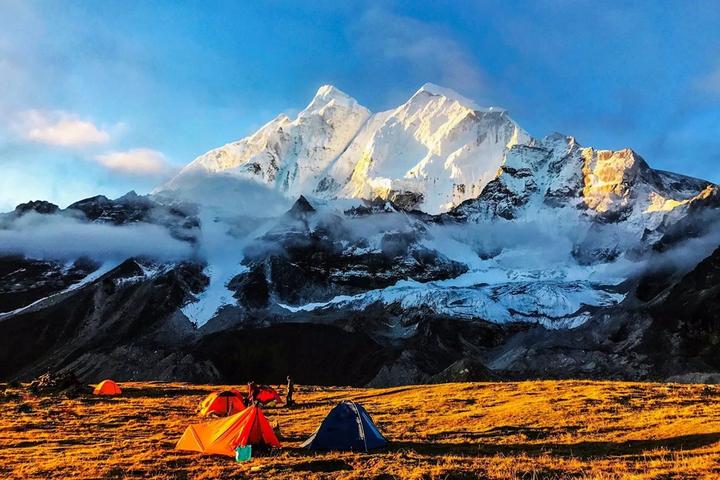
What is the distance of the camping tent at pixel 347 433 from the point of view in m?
26.0

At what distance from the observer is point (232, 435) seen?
1023 inches

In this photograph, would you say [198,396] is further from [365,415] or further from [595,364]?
[595,364]

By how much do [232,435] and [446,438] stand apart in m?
9.75

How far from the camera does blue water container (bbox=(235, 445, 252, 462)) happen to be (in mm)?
24250

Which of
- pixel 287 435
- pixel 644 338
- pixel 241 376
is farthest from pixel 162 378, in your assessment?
pixel 287 435

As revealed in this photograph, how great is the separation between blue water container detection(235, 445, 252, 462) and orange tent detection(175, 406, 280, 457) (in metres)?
0.73

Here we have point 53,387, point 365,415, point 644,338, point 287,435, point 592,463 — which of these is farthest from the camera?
point 644,338

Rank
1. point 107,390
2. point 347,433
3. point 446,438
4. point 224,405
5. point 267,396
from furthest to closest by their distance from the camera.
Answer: point 107,390 < point 267,396 < point 224,405 < point 446,438 < point 347,433

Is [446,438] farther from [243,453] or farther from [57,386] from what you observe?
[57,386]

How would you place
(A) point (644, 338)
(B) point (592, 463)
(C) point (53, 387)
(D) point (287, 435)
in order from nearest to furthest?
(B) point (592, 463), (D) point (287, 435), (C) point (53, 387), (A) point (644, 338)

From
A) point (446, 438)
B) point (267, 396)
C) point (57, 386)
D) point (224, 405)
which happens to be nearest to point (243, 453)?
point (446, 438)

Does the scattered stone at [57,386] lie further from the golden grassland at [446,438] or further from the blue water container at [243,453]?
the blue water container at [243,453]

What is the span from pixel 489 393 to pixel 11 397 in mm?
39174

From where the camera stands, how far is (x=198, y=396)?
56.7 metres
